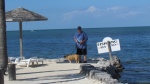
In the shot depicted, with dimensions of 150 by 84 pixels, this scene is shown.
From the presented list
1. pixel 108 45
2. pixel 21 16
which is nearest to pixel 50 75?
pixel 108 45

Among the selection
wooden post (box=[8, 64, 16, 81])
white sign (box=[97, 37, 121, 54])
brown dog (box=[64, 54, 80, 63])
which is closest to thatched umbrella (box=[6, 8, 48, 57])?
brown dog (box=[64, 54, 80, 63])

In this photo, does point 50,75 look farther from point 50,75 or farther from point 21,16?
point 21,16

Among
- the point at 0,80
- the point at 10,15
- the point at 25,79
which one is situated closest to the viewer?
the point at 0,80

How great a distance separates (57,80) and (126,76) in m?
8.45

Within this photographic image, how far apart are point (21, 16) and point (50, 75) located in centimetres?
474

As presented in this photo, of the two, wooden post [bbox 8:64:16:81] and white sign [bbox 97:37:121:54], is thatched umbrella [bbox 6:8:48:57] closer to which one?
white sign [bbox 97:37:121:54]

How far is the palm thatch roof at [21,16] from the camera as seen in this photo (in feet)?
61.1

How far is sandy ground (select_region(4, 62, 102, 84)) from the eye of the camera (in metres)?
13.3

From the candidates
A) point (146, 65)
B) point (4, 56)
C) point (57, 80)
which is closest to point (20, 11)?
point (4, 56)

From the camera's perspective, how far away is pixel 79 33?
61.8 ft

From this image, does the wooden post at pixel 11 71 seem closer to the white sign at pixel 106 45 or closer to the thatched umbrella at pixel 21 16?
the white sign at pixel 106 45

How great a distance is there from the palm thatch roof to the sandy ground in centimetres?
211

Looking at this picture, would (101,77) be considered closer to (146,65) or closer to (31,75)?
(31,75)

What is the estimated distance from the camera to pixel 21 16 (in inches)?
739
